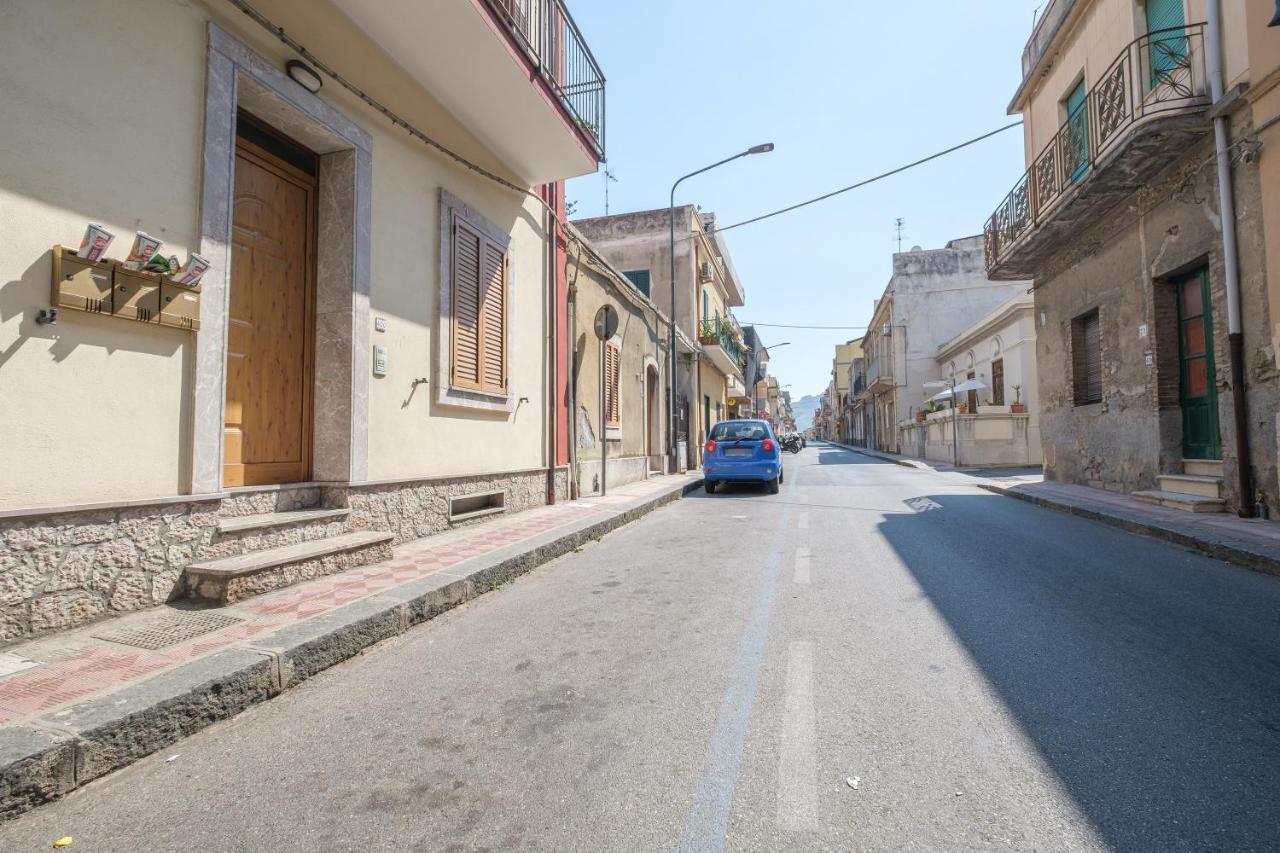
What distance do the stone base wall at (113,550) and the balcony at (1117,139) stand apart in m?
11.6

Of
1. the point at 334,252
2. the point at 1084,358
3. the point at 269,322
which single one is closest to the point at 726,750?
the point at 269,322

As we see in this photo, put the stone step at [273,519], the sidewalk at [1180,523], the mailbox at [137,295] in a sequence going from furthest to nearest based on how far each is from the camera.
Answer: the sidewalk at [1180,523] < the stone step at [273,519] < the mailbox at [137,295]

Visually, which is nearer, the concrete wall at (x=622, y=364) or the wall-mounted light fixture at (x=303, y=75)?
the wall-mounted light fixture at (x=303, y=75)

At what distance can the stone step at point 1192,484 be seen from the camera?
27.9 feet

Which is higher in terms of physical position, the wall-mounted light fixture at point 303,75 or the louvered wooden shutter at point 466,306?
the wall-mounted light fixture at point 303,75

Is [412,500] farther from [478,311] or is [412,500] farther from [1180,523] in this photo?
[1180,523]

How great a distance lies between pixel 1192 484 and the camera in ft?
29.4

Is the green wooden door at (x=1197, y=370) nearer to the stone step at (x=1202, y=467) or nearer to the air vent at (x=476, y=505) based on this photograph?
the stone step at (x=1202, y=467)

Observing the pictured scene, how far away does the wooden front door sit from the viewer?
205 inches

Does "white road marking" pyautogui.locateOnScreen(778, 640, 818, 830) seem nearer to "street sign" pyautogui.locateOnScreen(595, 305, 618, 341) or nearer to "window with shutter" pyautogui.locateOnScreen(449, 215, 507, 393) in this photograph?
"window with shutter" pyautogui.locateOnScreen(449, 215, 507, 393)

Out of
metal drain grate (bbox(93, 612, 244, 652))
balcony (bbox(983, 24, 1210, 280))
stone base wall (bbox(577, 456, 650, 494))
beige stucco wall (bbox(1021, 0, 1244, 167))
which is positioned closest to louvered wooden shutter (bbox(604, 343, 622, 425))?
stone base wall (bbox(577, 456, 650, 494))

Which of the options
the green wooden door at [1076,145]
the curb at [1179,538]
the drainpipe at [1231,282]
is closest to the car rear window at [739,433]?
the curb at [1179,538]

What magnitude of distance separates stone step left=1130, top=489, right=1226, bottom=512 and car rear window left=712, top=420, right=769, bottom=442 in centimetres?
655

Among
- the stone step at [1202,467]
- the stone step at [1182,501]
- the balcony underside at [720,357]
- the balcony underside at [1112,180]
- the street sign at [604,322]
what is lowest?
the stone step at [1182,501]
